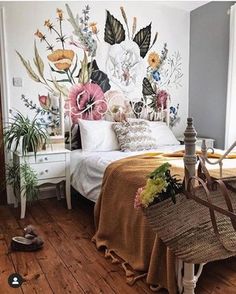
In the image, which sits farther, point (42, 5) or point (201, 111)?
point (201, 111)

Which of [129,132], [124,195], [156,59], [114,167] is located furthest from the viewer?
[156,59]

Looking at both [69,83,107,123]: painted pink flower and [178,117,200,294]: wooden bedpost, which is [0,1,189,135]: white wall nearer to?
[69,83,107,123]: painted pink flower

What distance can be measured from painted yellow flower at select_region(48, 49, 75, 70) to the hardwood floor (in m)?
1.79

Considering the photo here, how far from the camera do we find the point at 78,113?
3.74 m

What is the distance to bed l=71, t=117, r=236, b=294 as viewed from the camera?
1.81 m

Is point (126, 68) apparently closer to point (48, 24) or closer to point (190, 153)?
point (48, 24)

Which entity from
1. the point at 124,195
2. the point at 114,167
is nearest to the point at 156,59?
the point at 114,167

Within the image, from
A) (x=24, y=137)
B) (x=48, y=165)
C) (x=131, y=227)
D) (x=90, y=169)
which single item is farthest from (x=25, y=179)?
(x=131, y=227)

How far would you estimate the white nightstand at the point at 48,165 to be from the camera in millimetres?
3062

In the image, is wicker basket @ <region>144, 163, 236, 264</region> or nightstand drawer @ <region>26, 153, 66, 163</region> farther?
nightstand drawer @ <region>26, 153, 66, 163</region>

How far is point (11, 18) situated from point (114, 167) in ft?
6.79

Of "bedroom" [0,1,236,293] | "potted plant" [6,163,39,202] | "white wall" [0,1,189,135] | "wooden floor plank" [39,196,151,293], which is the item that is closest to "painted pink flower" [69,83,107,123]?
"bedroom" [0,1,236,293]

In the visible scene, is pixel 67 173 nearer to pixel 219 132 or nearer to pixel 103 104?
pixel 103 104

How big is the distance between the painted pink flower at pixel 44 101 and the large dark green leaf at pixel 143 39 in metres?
1.39
